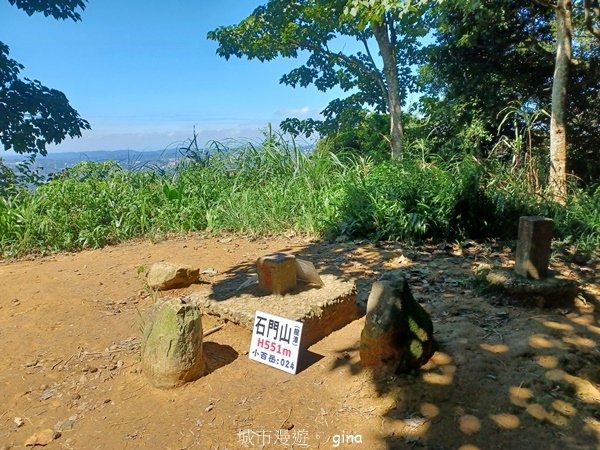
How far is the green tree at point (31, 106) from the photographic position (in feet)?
27.9

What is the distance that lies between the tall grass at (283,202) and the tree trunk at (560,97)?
0.33 metres

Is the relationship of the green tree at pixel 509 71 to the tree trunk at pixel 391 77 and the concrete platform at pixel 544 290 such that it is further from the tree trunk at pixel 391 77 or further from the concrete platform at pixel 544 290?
the concrete platform at pixel 544 290

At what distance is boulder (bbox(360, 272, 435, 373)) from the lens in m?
2.03

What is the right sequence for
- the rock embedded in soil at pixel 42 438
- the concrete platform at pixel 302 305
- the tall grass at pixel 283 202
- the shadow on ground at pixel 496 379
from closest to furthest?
the shadow on ground at pixel 496 379 < the rock embedded in soil at pixel 42 438 < the concrete platform at pixel 302 305 < the tall grass at pixel 283 202

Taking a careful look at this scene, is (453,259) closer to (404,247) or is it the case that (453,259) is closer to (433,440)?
(404,247)

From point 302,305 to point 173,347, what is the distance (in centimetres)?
78

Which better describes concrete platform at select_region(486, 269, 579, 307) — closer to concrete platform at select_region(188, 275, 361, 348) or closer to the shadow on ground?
the shadow on ground

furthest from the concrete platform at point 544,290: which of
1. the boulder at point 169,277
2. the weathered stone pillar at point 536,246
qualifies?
the boulder at point 169,277

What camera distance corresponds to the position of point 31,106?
29.0 ft

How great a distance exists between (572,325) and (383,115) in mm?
8273

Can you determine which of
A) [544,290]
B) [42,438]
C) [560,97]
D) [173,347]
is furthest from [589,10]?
[42,438]

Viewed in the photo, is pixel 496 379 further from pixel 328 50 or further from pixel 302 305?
pixel 328 50

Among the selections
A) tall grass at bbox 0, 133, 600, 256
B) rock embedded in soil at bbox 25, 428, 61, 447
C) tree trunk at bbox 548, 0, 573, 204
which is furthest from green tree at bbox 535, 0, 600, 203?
rock embedded in soil at bbox 25, 428, 61, 447

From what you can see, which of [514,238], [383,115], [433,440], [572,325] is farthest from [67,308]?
[383,115]
